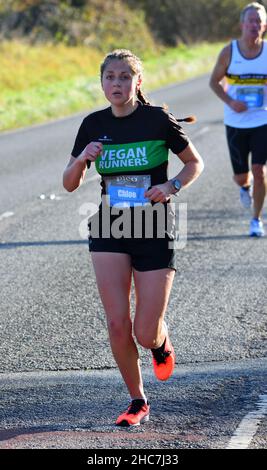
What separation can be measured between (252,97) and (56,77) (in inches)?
1085

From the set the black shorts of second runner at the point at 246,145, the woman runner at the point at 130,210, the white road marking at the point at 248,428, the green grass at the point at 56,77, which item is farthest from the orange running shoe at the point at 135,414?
the green grass at the point at 56,77

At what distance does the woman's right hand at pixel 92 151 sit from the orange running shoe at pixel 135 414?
1.18 meters

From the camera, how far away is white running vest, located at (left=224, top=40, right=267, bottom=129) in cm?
1062

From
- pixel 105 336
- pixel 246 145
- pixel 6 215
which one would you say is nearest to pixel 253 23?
pixel 246 145

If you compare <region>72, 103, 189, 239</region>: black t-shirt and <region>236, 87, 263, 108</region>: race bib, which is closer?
<region>72, 103, 189, 239</region>: black t-shirt

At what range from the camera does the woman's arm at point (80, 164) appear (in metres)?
5.49

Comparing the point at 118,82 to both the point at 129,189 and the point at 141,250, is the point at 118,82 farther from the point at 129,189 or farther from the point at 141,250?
the point at 141,250

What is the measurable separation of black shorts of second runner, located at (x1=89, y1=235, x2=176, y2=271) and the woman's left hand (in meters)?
0.21

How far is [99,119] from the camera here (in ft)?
18.7

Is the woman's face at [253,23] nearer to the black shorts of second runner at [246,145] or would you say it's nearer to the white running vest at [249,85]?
the white running vest at [249,85]

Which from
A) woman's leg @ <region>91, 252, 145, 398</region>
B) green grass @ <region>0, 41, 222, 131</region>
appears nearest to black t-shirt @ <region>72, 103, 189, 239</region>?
woman's leg @ <region>91, 252, 145, 398</region>

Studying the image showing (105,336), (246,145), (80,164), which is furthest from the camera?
(246,145)

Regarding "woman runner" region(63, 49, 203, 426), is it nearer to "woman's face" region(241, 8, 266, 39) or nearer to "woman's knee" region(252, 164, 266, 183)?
"woman's face" region(241, 8, 266, 39)

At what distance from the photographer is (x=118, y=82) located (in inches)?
218
